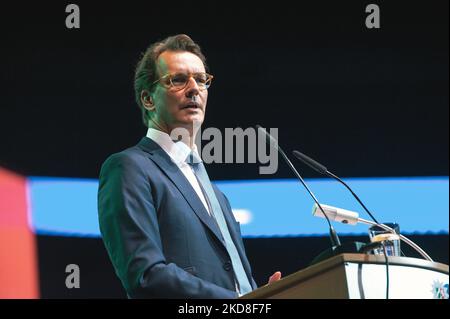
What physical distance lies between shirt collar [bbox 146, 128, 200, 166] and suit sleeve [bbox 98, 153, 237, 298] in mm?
194

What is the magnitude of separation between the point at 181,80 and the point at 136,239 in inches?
27.1

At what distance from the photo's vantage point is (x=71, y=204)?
363cm

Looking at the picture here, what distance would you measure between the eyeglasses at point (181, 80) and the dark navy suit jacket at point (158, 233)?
281mm

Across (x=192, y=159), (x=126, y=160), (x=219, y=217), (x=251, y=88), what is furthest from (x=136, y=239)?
(x=251, y=88)

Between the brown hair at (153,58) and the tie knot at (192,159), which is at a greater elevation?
the brown hair at (153,58)

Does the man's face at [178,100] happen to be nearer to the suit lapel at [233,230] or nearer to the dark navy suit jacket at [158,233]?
the dark navy suit jacket at [158,233]

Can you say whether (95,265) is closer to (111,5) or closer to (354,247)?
(111,5)

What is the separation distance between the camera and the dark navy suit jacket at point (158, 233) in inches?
77.7

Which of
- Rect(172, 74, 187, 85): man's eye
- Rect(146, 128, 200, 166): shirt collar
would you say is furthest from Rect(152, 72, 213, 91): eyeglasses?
Rect(146, 128, 200, 166): shirt collar

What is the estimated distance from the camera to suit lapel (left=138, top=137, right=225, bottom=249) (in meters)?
2.25

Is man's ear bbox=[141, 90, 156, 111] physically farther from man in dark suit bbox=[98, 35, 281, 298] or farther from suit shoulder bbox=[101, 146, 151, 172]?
suit shoulder bbox=[101, 146, 151, 172]

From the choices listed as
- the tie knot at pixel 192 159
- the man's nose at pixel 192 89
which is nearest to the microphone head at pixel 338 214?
the tie knot at pixel 192 159

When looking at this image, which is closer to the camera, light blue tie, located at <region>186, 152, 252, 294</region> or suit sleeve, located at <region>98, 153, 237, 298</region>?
suit sleeve, located at <region>98, 153, 237, 298</region>

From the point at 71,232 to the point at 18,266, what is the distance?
286mm
